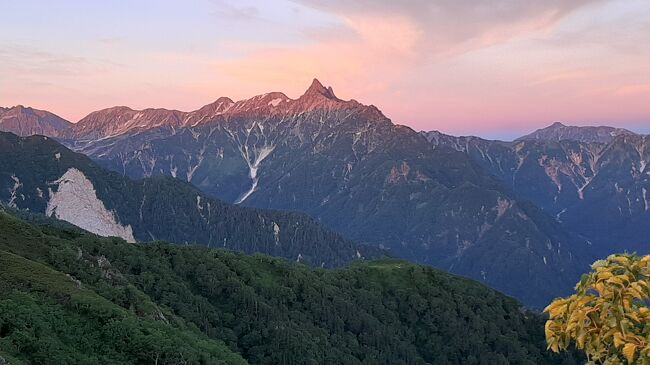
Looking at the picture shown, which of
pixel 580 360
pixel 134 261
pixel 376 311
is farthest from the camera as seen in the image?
pixel 580 360

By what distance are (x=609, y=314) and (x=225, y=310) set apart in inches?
5091

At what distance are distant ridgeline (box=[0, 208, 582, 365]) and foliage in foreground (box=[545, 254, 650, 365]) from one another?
45.3 metres

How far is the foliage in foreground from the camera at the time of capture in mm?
11625

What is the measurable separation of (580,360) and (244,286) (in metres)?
122

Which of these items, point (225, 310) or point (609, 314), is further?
point (225, 310)

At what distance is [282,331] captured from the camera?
13325 cm

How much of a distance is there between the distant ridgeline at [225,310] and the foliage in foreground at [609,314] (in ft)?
149

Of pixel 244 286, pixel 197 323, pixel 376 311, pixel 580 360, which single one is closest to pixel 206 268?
pixel 244 286

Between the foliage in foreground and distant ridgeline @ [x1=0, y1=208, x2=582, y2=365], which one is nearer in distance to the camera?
the foliage in foreground

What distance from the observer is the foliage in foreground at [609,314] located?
11.6 meters

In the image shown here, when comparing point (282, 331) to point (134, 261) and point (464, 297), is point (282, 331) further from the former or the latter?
point (464, 297)

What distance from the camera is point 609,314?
39.2ft

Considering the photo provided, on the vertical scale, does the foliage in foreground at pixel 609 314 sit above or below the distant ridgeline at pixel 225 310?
above

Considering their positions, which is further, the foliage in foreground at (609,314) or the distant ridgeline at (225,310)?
the distant ridgeline at (225,310)
